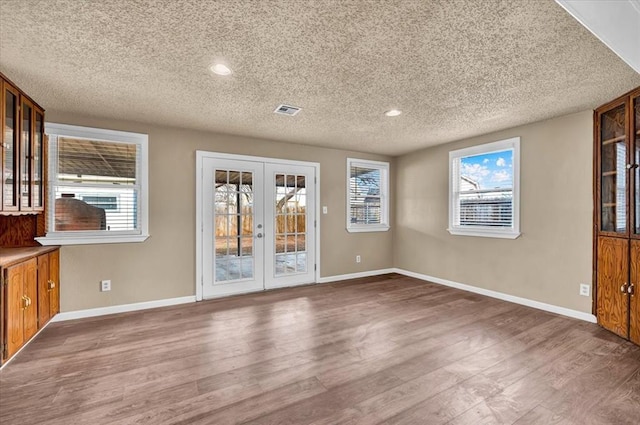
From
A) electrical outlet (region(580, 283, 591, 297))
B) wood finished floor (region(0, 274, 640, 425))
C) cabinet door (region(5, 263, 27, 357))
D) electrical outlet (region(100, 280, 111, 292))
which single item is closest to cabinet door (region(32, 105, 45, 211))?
cabinet door (region(5, 263, 27, 357))

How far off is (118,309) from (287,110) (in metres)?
3.18

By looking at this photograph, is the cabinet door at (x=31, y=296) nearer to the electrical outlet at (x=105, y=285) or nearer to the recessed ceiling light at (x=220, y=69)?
the electrical outlet at (x=105, y=285)

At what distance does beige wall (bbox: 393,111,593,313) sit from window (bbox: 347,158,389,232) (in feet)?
3.54

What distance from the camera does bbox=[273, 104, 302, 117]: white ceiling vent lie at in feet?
10.9

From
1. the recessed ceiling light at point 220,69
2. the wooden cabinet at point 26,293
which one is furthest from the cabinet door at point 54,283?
the recessed ceiling light at point 220,69

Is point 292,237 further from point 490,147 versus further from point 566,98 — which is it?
point 566,98

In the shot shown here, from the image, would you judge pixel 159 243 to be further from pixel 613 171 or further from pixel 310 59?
pixel 613 171

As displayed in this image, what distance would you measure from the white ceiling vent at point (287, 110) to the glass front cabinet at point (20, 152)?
234cm

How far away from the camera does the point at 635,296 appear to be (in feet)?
9.38

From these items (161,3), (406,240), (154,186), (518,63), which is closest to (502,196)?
(406,240)

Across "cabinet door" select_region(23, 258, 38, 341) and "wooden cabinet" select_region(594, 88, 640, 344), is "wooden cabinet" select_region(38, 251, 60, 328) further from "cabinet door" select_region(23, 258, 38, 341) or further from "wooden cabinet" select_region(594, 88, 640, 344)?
"wooden cabinet" select_region(594, 88, 640, 344)

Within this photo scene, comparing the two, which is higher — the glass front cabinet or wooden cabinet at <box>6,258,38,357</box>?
the glass front cabinet

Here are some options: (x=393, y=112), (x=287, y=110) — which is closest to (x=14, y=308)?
(x=287, y=110)

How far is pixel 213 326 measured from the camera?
10.8ft
